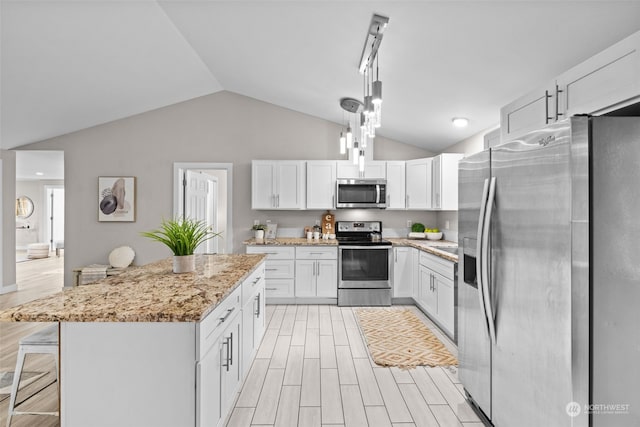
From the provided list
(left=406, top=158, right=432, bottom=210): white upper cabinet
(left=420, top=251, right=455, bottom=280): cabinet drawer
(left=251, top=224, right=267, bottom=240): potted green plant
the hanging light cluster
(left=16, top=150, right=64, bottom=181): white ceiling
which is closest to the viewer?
the hanging light cluster

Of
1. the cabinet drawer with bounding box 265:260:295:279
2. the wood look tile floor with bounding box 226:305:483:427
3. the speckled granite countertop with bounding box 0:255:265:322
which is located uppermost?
the speckled granite countertop with bounding box 0:255:265:322

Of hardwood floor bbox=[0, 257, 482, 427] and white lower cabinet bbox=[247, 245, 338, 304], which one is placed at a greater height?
white lower cabinet bbox=[247, 245, 338, 304]

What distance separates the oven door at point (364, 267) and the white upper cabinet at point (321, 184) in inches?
30.0

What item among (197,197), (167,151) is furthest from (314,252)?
(167,151)

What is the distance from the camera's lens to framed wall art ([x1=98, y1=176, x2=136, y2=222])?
18.0ft

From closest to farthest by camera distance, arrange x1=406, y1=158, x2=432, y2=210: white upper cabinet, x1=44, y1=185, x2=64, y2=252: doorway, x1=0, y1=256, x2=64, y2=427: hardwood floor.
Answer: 1. x1=0, y1=256, x2=64, y2=427: hardwood floor
2. x1=406, y1=158, x2=432, y2=210: white upper cabinet
3. x1=44, y1=185, x2=64, y2=252: doorway

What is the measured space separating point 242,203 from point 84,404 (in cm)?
409

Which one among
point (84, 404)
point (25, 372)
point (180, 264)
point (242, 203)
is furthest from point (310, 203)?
point (84, 404)

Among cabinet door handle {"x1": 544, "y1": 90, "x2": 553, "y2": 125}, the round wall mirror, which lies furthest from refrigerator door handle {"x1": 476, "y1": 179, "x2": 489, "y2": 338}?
the round wall mirror

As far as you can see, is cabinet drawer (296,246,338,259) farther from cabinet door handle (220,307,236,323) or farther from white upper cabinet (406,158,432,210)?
cabinet door handle (220,307,236,323)

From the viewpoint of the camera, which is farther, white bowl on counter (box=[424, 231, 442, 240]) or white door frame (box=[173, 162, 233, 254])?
white door frame (box=[173, 162, 233, 254])

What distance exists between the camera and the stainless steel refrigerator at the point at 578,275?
1.45 m

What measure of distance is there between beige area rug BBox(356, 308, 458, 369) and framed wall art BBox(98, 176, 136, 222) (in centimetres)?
373

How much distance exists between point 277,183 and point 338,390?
3205 mm
